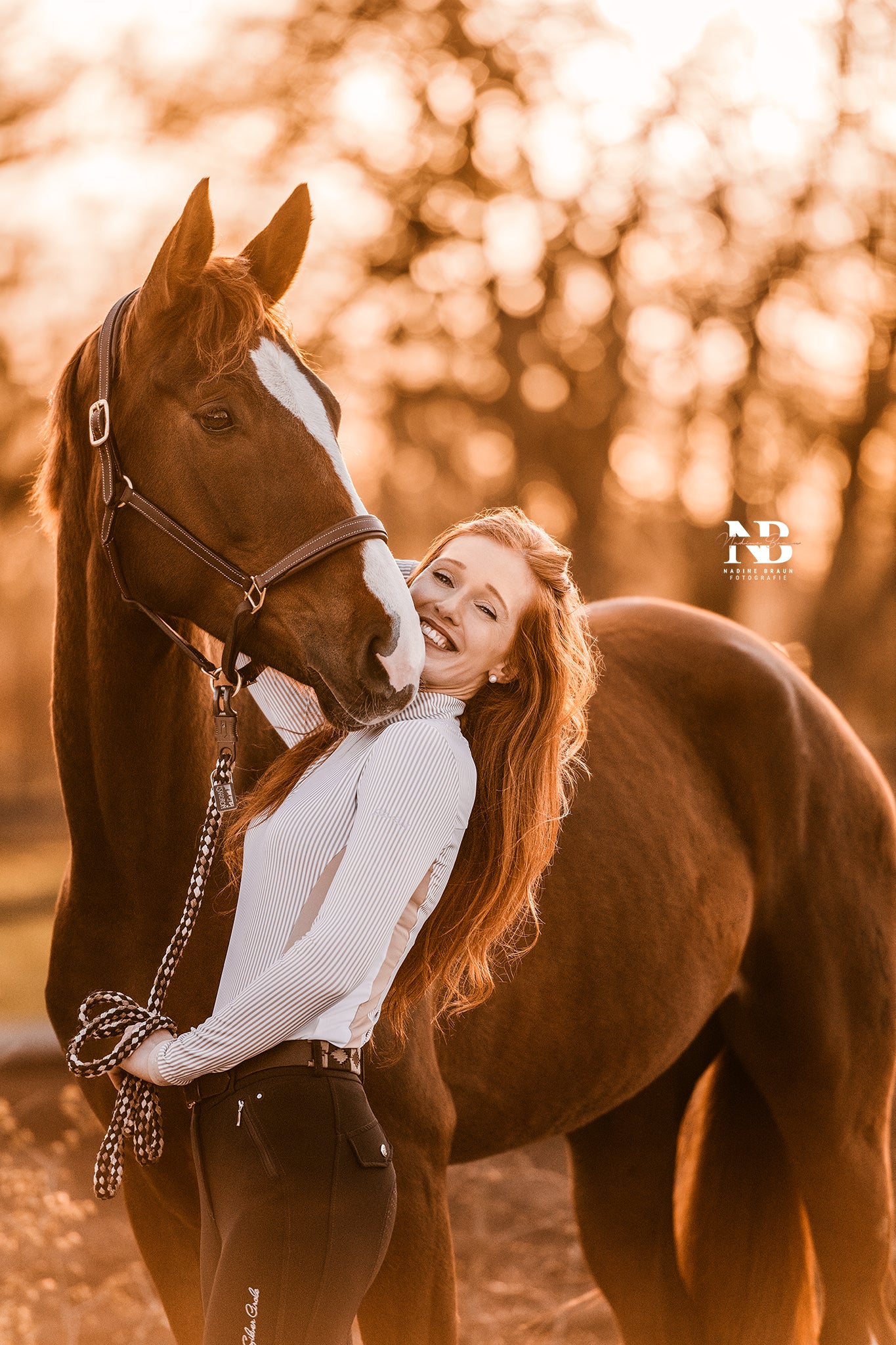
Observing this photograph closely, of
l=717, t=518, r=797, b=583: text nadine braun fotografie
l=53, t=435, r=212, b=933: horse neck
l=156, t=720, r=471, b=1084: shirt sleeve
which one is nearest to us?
l=156, t=720, r=471, b=1084: shirt sleeve

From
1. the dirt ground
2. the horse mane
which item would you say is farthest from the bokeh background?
the horse mane

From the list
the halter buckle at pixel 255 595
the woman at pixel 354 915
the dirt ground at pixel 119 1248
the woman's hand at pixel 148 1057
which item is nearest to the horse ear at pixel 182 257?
the halter buckle at pixel 255 595

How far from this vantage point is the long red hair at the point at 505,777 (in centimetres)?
167

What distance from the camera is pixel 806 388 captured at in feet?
22.7

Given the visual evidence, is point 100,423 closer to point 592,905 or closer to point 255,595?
point 255,595

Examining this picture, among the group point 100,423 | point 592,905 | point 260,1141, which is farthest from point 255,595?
point 592,905

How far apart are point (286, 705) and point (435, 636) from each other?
1.54ft

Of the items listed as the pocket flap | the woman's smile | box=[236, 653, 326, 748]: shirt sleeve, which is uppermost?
the woman's smile

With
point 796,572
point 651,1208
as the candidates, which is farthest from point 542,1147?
point 796,572

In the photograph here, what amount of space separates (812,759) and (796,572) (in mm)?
4489

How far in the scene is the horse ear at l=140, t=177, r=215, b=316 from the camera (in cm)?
169

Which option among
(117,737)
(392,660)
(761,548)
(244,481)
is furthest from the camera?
(761,548)

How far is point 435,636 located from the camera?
173 cm

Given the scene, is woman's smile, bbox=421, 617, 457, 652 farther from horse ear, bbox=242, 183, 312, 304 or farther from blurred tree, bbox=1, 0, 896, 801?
blurred tree, bbox=1, 0, 896, 801
